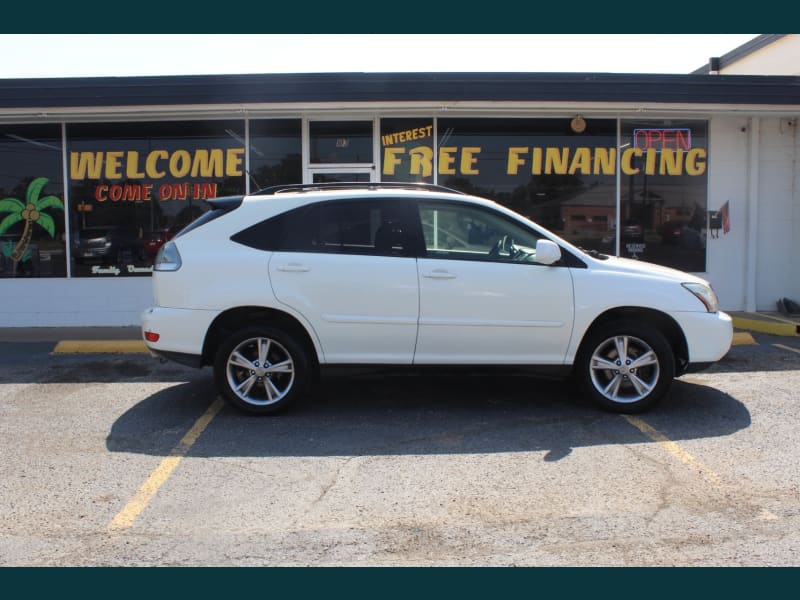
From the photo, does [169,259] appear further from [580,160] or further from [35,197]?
[580,160]

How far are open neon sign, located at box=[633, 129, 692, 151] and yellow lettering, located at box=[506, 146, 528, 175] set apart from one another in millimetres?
1788

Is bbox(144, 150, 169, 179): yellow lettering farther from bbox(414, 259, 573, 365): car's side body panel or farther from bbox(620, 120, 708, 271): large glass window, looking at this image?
bbox(620, 120, 708, 271): large glass window

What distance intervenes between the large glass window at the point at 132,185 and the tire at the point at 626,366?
7.11 m

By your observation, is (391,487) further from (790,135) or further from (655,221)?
(790,135)

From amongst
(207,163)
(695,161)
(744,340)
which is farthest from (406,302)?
(695,161)

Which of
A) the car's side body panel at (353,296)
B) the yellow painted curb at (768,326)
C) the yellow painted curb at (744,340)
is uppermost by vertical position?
the car's side body panel at (353,296)

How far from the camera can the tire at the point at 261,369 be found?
19.8 feet

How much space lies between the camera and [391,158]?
37.0ft

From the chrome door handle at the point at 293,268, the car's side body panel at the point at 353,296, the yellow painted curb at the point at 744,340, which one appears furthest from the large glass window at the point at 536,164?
the chrome door handle at the point at 293,268

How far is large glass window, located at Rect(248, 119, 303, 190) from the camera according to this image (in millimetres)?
11141

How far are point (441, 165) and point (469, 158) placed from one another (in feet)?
1.46

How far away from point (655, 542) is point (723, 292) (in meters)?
8.79

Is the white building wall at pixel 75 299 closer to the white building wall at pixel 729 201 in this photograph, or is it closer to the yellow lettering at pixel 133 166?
the yellow lettering at pixel 133 166

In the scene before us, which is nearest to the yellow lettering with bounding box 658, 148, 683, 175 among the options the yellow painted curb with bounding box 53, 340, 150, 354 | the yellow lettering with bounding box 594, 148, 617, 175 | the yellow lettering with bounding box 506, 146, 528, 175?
the yellow lettering with bounding box 594, 148, 617, 175
